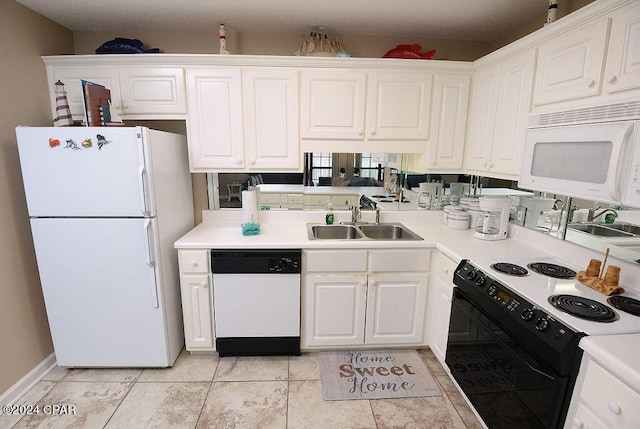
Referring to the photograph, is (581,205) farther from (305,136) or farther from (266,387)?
(266,387)

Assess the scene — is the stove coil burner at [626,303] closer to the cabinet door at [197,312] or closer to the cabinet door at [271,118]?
the cabinet door at [271,118]

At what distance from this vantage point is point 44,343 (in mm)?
2227

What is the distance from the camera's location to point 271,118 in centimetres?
235

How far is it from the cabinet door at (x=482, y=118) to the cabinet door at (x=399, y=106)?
13.6 inches

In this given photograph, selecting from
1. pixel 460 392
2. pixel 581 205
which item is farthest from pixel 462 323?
pixel 581 205

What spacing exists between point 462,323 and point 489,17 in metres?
2.18

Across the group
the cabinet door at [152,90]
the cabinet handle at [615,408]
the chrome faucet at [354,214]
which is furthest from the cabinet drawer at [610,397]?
the cabinet door at [152,90]

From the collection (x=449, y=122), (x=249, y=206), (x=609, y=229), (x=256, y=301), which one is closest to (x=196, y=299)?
(x=256, y=301)

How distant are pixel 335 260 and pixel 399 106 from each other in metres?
1.31

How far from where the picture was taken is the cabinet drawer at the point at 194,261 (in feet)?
7.10

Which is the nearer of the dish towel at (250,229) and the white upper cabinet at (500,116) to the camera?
the white upper cabinet at (500,116)

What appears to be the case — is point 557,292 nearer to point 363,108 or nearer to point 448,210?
point 448,210

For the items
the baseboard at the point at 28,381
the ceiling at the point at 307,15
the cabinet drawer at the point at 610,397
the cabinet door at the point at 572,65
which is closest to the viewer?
the cabinet drawer at the point at 610,397

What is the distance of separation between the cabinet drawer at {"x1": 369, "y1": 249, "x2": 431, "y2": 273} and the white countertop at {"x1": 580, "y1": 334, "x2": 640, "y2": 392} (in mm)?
1167
